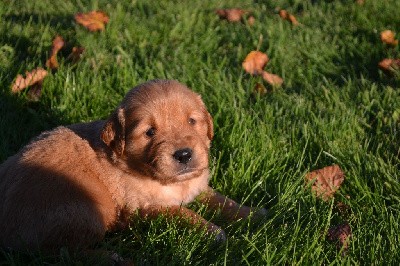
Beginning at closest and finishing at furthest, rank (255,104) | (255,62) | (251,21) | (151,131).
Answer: (151,131) → (255,104) → (255,62) → (251,21)

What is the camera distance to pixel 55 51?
5285 millimetres

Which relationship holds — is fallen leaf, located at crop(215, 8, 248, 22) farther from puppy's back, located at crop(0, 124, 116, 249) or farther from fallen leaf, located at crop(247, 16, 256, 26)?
puppy's back, located at crop(0, 124, 116, 249)

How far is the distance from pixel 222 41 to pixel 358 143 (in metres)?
2.33

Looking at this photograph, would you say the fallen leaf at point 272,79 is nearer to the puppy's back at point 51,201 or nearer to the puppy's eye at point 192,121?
the puppy's eye at point 192,121

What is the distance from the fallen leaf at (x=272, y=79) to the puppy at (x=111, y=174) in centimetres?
172

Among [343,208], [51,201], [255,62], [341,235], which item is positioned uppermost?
[51,201]

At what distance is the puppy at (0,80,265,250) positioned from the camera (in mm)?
3141

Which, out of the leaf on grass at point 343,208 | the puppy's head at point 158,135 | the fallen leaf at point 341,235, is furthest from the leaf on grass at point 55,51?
the fallen leaf at point 341,235

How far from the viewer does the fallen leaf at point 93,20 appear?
575cm

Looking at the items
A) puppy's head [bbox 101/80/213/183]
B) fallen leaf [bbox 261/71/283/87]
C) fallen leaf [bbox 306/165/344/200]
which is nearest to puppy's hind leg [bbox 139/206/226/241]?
puppy's head [bbox 101/80/213/183]

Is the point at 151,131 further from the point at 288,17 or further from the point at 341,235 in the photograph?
the point at 288,17

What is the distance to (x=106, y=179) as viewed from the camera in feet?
11.4

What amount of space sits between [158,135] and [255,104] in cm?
159

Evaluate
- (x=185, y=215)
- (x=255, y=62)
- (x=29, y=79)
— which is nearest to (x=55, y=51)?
(x=29, y=79)
